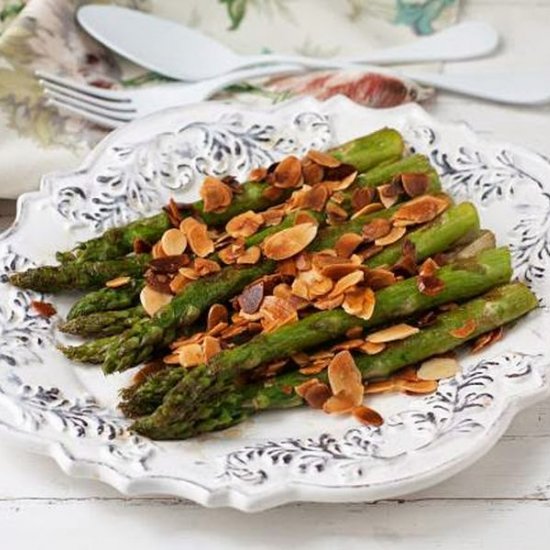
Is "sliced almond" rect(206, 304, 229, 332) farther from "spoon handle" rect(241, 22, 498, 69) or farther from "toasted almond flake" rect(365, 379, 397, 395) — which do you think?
"spoon handle" rect(241, 22, 498, 69)

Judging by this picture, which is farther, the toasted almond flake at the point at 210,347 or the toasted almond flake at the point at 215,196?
the toasted almond flake at the point at 215,196

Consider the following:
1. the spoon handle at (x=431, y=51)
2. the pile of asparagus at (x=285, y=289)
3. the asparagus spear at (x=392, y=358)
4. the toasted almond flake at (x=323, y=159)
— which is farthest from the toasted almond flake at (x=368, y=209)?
the spoon handle at (x=431, y=51)

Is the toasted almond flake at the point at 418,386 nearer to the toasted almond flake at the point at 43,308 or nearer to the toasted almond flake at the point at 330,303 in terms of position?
the toasted almond flake at the point at 330,303

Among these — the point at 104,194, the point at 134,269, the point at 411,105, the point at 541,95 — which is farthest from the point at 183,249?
the point at 541,95

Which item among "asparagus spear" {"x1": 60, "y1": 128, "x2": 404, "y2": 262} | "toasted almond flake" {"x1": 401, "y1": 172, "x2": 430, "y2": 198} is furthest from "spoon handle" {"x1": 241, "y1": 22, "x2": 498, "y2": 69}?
"toasted almond flake" {"x1": 401, "y1": 172, "x2": 430, "y2": 198}

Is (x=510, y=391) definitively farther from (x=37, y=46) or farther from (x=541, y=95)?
(x=37, y=46)

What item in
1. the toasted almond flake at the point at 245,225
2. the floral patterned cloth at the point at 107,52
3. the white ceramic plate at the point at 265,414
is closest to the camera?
the white ceramic plate at the point at 265,414
